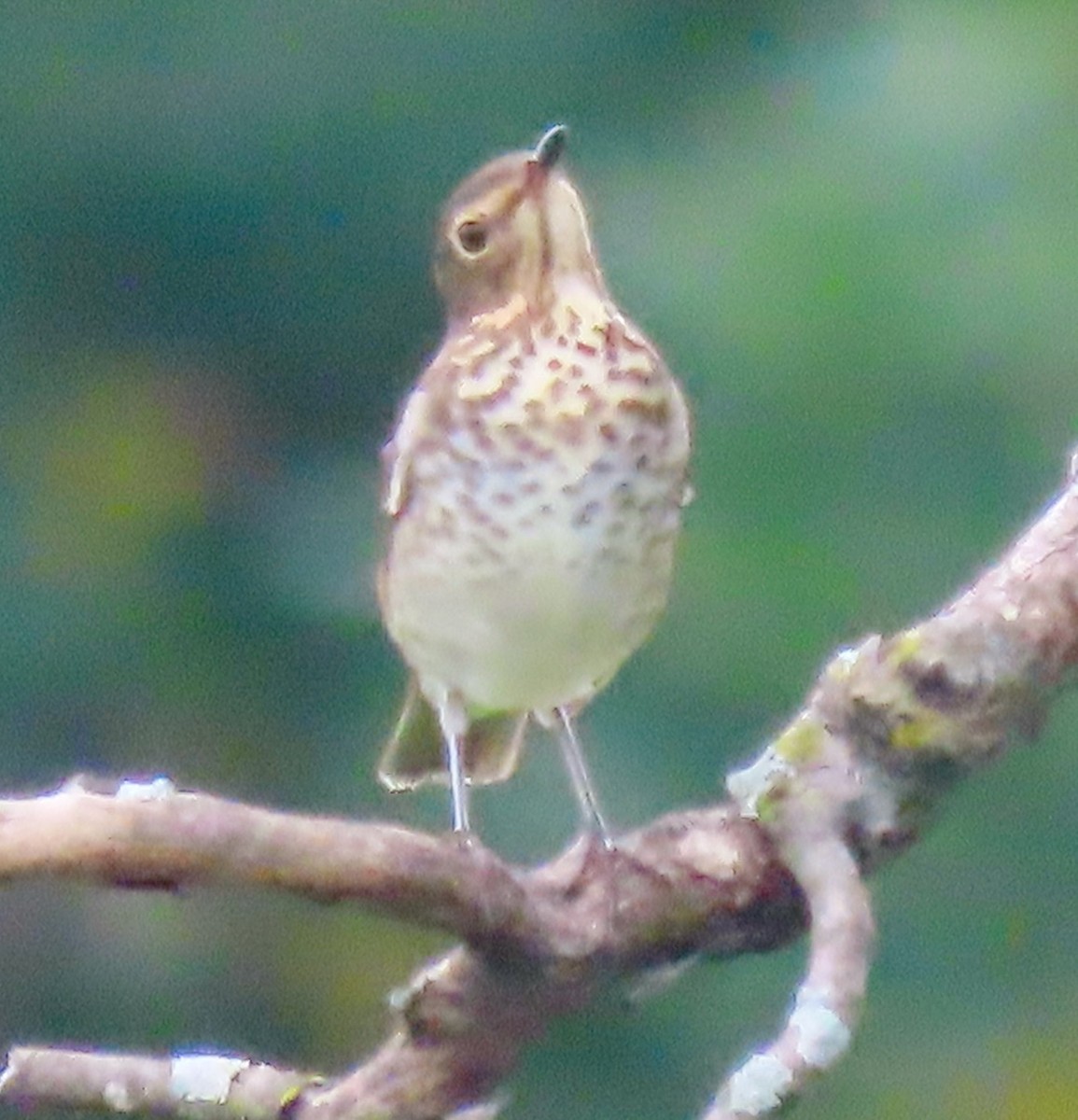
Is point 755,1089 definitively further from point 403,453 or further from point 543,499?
point 403,453

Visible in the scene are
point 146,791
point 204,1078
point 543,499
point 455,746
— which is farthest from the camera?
point 455,746

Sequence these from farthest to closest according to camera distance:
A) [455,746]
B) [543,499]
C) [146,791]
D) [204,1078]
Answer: [455,746], [543,499], [204,1078], [146,791]

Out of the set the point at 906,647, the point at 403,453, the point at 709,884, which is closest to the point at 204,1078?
the point at 709,884

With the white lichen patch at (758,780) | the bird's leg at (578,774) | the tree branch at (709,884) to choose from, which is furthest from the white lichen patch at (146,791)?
the bird's leg at (578,774)

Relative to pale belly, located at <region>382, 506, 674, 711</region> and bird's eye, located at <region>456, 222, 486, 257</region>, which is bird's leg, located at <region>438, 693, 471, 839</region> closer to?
pale belly, located at <region>382, 506, 674, 711</region>

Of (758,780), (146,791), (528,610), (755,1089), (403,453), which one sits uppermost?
(403,453)

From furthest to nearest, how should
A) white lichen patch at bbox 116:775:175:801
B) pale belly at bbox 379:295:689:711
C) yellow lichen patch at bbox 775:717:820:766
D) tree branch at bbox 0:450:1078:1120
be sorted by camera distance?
pale belly at bbox 379:295:689:711, yellow lichen patch at bbox 775:717:820:766, tree branch at bbox 0:450:1078:1120, white lichen patch at bbox 116:775:175:801

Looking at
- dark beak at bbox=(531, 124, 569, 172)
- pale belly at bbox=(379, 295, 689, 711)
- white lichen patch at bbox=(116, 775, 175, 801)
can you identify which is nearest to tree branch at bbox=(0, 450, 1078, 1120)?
white lichen patch at bbox=(116, 775, 175, 801)
